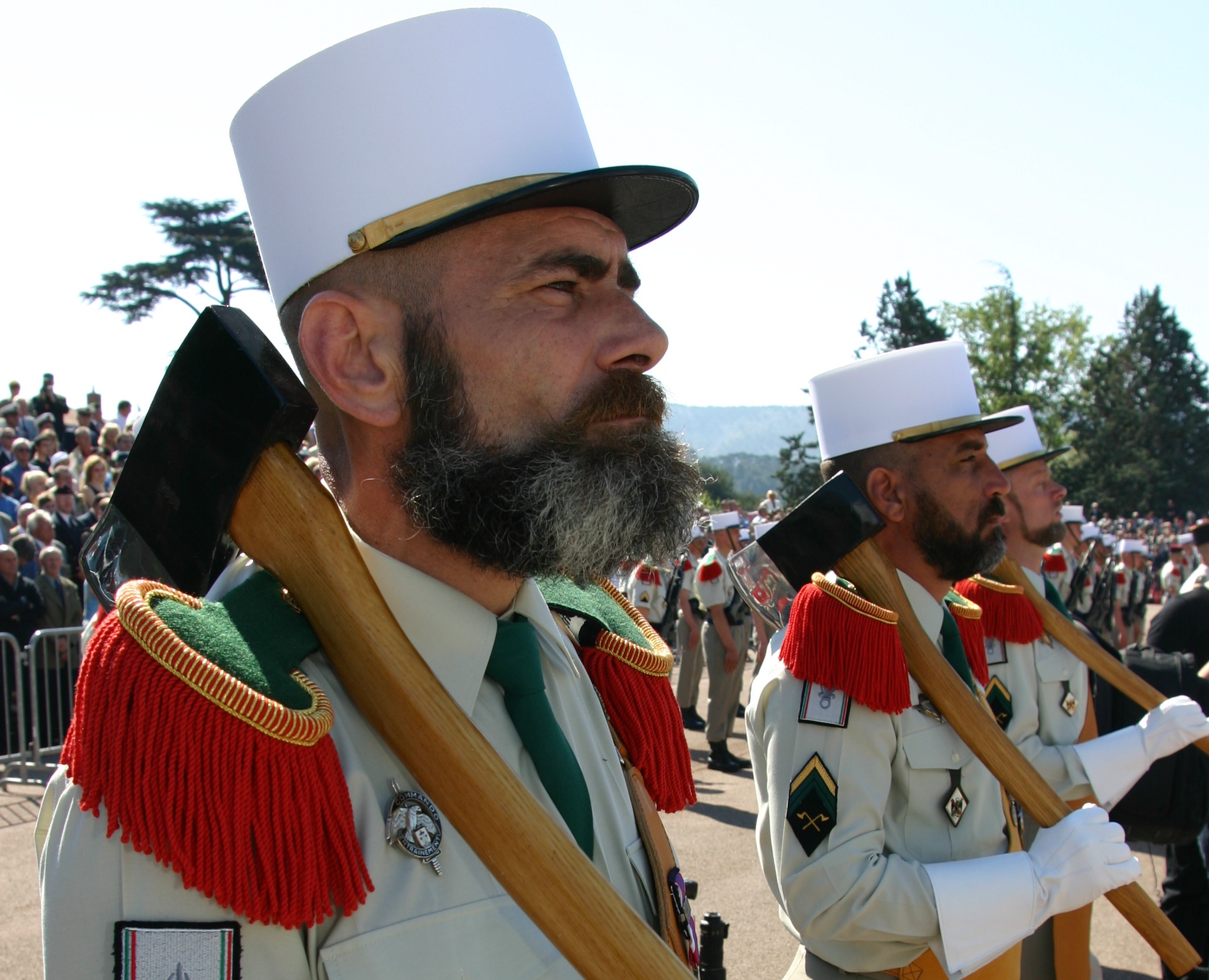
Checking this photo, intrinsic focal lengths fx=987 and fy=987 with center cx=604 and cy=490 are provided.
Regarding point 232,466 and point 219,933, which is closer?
point 219,933

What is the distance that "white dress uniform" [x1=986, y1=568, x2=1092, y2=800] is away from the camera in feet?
13.5

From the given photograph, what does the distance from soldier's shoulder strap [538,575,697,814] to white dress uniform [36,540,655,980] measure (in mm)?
54

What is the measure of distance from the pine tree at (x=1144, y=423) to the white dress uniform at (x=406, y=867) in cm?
5391

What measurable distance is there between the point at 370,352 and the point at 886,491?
2330 millimetres

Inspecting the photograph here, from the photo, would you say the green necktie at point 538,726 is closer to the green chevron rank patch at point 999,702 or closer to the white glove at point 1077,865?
the white glove at point 1077,865

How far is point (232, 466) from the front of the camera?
4.21 ft

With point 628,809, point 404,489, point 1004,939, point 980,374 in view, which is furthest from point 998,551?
point 980,374

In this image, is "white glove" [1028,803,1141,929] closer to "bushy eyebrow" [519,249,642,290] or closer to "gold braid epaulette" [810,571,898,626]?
"gold braid epaulette" [810,571,898,626]

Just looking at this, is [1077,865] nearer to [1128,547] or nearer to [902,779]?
[902,779]

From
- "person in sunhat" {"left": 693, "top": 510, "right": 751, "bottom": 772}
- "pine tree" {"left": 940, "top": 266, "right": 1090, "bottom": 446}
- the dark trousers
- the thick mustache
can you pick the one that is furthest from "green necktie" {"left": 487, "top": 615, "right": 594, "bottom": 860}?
"pine tree" {"left": 940, "top": 266, "right": 1090, "bottom": 446}

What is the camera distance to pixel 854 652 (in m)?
2.71

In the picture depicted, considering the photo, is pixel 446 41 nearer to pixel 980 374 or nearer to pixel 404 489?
pixel 404 489

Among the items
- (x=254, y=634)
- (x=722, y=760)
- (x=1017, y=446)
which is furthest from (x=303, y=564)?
(x=722, y=760)

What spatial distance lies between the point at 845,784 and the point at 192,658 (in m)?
2.00
